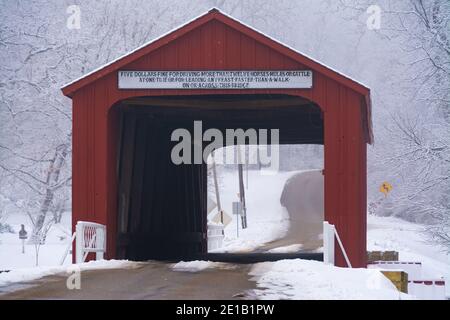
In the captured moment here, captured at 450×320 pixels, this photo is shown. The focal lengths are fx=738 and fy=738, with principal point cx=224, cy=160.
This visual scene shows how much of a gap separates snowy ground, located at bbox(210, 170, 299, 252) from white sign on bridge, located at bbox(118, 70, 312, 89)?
1840cm

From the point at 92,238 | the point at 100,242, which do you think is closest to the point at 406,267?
the point at 100,242

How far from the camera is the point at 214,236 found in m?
33.1

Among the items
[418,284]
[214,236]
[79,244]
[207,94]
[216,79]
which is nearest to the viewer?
[79,244]

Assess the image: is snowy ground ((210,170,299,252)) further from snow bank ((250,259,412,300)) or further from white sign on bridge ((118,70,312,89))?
snow bank ((250,259,412,300))

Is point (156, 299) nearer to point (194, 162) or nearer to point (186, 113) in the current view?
point (186, 113)

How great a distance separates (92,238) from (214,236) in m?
18.1

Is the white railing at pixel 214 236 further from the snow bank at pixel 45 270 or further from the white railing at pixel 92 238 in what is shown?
the snow bank at pixel 45 270

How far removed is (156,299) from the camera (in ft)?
30.3

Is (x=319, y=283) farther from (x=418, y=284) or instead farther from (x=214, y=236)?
(x=214, y=236)

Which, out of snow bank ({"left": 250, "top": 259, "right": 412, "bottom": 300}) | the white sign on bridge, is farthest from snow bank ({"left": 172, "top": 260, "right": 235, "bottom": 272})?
the white sign on bridge

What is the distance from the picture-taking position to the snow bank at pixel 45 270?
11023 mm

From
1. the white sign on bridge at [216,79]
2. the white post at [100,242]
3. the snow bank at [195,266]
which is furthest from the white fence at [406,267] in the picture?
the white post at [100,242]

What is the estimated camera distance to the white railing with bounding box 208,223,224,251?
105 feet
